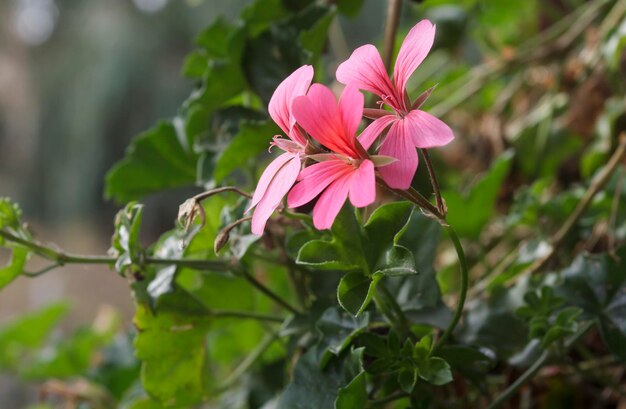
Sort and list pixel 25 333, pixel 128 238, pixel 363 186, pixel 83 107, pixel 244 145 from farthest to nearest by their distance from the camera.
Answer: pixel 83 107 < pixel 25 333 < pixel 244 145 < pixel 128 238 < pixel 363 186

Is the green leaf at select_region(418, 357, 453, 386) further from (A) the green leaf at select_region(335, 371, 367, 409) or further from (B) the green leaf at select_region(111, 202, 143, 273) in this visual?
(B) the green leaf at select_region(111, 202, 143, 273)

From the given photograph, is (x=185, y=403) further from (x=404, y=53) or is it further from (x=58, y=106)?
(x=58, y=106)

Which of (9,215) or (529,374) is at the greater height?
(9,215)

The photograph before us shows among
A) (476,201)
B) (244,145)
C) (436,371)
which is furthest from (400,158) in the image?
(476,201)

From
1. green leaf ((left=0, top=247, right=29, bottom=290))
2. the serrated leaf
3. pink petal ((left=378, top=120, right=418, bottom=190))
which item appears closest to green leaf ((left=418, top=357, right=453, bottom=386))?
the serrated leaf

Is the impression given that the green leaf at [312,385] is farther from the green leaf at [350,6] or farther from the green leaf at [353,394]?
the green leaf at [350,6]

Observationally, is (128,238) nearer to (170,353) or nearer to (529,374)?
(170,353)
